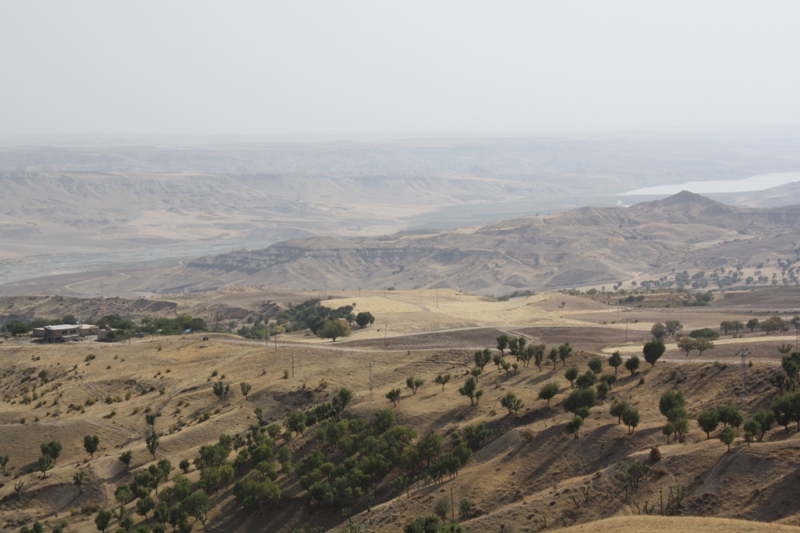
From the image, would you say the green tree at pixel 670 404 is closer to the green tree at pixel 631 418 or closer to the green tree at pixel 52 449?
the green tree at pixel 631 418

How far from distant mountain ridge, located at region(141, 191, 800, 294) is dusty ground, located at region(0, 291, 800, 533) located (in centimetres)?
8008

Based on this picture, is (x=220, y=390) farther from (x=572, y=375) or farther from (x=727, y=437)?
(x=727, y=437)

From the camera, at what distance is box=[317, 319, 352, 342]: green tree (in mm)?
76188

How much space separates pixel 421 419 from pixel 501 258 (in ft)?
426

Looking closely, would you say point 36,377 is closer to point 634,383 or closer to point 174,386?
point 174,386

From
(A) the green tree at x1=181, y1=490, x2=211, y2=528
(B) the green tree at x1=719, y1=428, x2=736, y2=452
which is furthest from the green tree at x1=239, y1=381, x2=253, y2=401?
(B) the green tree at x1=719, y1=428, x2=736, y2=452

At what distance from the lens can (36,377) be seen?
68000 mm

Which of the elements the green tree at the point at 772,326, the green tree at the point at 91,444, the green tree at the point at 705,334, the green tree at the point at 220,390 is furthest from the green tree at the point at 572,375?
the green tree at the point at 91,444

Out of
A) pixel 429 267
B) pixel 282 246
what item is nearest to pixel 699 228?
pixel 429 267

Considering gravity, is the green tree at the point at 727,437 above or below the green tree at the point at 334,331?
above

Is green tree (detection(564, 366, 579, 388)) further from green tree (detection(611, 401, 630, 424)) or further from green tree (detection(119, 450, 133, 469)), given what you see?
green tree (detection(119, 450, 133, 469))

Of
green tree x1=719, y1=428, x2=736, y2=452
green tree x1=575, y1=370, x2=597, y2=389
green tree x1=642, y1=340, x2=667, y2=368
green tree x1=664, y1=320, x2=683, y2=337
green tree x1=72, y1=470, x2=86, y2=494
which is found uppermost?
green tree x1=719, y1=428, x2=736, y2=452

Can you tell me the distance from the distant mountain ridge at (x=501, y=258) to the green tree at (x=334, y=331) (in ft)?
258

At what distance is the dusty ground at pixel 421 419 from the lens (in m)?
32.7
